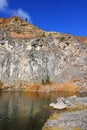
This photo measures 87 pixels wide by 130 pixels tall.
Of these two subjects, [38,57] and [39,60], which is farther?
[38,57]

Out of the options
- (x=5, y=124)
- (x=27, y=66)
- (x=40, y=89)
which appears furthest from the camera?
(x=27, y=66)

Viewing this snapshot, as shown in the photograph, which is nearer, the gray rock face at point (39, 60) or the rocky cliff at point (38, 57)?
the rocky cliff at point (38, 57)

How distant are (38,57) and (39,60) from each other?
1656mm

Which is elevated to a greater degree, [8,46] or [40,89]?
[8,46]

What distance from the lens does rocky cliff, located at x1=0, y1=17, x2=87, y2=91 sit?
13100cm

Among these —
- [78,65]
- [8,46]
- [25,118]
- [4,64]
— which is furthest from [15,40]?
[25,118]

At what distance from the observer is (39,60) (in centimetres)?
13638

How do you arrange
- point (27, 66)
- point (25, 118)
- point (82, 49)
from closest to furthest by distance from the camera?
1. point (25, 118)
2. point (27, 66)
3. point (82, 49)

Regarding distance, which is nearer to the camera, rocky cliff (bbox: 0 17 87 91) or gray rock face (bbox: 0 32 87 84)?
rocky cliff (bbox: 0 17 87 91)

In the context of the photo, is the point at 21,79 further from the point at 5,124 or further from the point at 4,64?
the point at 5,124

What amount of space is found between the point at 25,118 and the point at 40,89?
72.4 metres

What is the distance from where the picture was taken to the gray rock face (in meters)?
131

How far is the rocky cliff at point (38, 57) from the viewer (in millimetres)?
131000

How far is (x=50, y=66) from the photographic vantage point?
137 m
